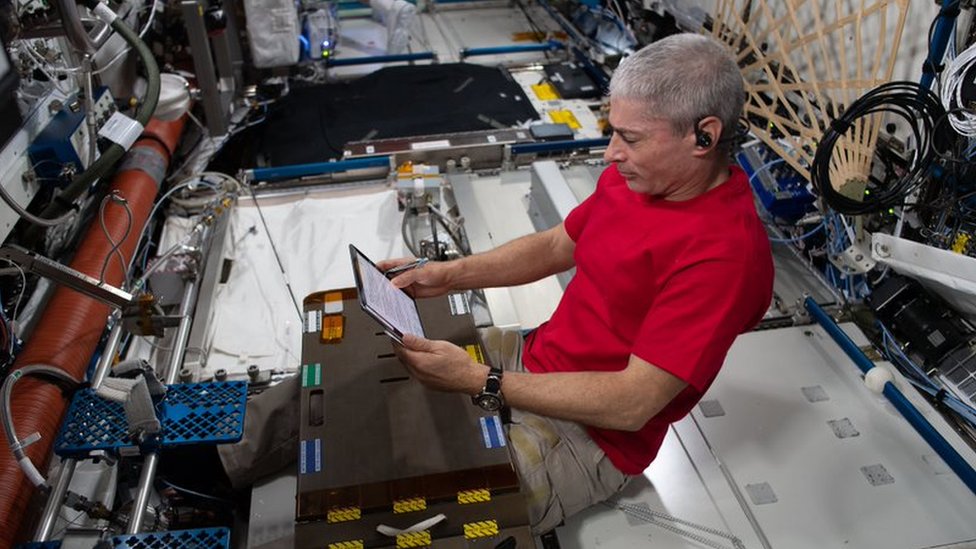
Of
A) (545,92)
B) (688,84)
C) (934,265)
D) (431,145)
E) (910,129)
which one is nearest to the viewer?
(688,84)

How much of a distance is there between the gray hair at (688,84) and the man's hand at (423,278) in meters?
0.82

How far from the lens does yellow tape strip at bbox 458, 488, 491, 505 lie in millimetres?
1524

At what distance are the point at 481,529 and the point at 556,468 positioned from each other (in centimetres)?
36

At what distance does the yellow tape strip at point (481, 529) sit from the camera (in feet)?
4.83

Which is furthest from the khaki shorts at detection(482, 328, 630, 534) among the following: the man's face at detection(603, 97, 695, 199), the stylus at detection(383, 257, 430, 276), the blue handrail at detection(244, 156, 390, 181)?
the blue handrail at detection(244, 156, 390, 181)

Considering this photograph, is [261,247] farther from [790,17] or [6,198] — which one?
[790,17]

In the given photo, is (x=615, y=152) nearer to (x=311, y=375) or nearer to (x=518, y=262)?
(x=518, y=262)

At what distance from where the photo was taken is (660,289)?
1.57m

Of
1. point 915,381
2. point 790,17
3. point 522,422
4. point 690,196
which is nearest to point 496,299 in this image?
point 522,422

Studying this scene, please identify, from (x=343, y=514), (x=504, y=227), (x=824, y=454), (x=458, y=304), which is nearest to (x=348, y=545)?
(x=343, y=514)

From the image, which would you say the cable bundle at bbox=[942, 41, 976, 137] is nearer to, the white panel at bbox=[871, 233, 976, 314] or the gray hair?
the white panel at bbox=[871, 233, 976, 314]

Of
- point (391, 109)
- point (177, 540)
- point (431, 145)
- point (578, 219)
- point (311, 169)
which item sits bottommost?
point (177, 540)

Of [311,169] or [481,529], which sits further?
[311,169]

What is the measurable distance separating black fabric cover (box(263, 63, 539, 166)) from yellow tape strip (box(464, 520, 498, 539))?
287 cm
